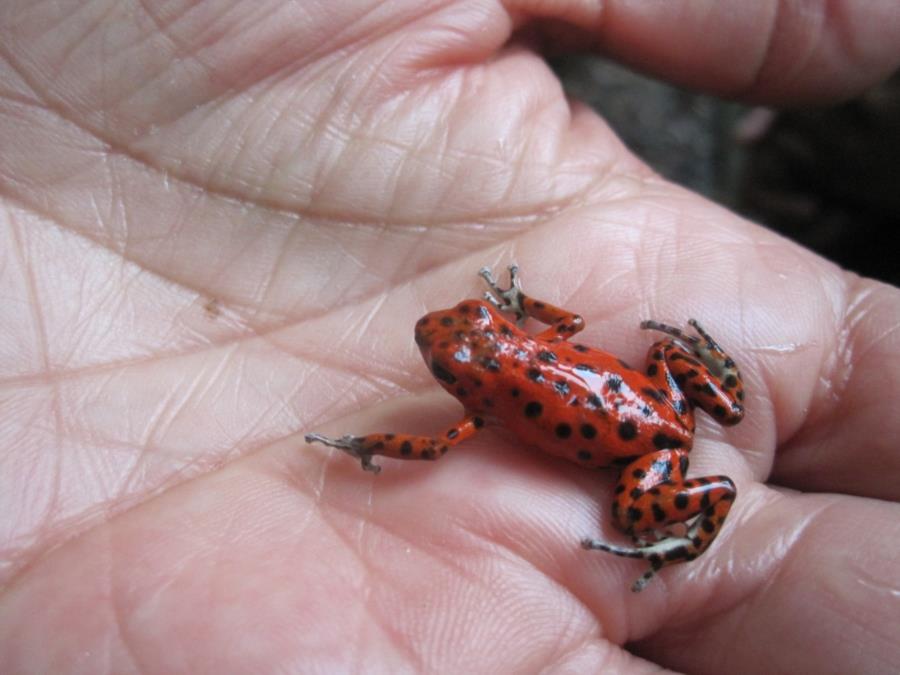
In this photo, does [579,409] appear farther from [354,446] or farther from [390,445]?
[354,446]

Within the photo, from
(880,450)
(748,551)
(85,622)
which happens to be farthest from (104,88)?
(880,450)

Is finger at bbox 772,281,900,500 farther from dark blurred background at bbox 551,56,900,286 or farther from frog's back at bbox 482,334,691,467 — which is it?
dark blurred background at bbox 551,56,900,286

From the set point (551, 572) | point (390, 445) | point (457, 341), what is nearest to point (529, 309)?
point (457, 341)

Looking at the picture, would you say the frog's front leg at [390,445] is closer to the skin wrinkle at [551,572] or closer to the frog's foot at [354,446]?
the frog's foot at [354,446]

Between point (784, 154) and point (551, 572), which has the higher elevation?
point (784, 154)

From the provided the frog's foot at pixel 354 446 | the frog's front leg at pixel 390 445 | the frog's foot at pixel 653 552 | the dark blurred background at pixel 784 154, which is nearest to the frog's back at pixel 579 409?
the frog's front leg at pixel 390 445

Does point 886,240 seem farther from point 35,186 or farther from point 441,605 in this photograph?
point 35,186

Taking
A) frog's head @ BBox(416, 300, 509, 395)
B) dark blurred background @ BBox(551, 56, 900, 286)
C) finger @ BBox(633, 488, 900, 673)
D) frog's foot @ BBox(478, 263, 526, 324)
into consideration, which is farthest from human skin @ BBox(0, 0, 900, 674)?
dark blurred background @ BBox(551, 56, 900, 286)
